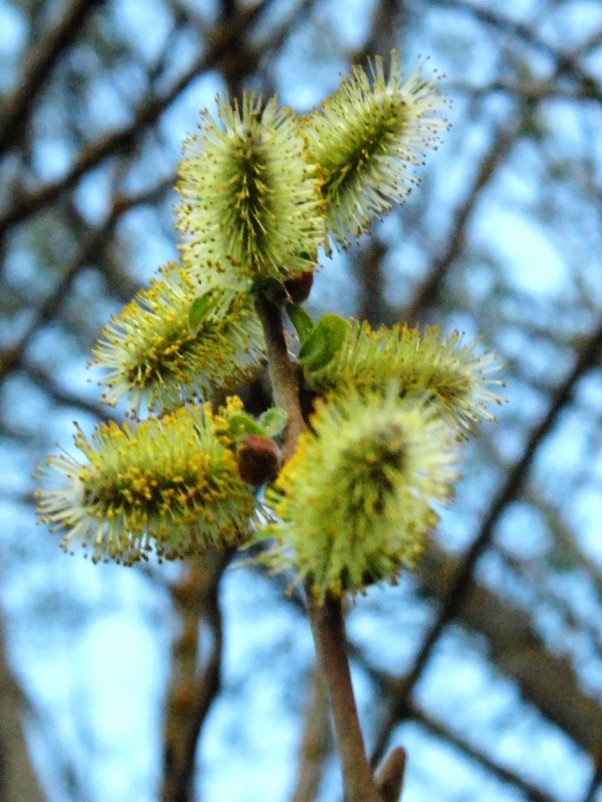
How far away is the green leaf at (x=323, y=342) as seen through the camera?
1.22 m

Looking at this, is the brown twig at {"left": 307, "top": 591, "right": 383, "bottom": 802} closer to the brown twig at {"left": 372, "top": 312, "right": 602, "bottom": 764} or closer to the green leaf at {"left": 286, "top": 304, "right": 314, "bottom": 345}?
the green leaf at {"left": 286, "top": 304, "right": 314, "bottom": 345}

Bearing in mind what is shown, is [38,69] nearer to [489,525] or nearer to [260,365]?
[489,525]

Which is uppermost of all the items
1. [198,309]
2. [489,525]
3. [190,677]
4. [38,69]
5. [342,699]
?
[38,69]

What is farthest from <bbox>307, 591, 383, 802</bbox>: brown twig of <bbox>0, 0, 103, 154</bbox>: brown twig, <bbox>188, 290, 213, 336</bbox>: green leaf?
<bbox>0, 0, 103, 154</bbox>: brown twig

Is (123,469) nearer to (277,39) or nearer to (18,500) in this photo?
(277,39)

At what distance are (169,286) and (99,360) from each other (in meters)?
0.15

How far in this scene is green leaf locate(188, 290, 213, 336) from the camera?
51.3 inches

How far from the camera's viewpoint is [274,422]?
3.77 feet

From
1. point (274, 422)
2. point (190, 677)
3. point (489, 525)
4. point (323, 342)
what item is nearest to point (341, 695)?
point (274, 422)

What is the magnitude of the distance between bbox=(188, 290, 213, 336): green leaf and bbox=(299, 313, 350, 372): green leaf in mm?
152

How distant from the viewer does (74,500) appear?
130 cm

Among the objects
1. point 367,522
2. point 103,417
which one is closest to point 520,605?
point 103,417

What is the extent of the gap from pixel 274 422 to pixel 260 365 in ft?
0.75

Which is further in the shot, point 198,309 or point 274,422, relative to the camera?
point 198,309
